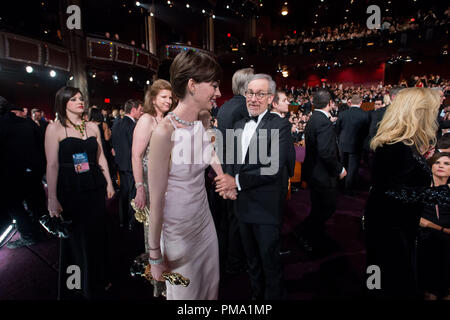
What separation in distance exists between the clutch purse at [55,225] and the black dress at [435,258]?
98.9 inches

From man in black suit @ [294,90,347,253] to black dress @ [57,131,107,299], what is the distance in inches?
80.9

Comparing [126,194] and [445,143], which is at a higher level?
[445,143]

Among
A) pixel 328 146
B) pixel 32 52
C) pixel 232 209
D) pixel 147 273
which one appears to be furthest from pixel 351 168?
pixel 32 52

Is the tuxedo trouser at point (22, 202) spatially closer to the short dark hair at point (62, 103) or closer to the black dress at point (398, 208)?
the short dark hair at point (62, 103)

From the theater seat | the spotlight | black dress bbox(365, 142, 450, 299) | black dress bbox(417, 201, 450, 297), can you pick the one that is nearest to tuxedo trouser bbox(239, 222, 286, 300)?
black dress bbox(365, 142, 450, 299)

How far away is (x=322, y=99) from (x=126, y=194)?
104 inches

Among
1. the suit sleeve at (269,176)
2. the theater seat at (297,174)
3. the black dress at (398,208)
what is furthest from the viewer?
the theater seat at (297,174)

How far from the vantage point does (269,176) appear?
5.41 ft

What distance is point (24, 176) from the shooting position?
313 cm

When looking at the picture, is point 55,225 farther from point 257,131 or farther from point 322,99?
point 322,99

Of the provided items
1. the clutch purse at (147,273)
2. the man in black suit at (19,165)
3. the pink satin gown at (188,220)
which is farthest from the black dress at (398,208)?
the man in black suit at (19,165)

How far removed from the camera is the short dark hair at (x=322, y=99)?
8.64 feet
